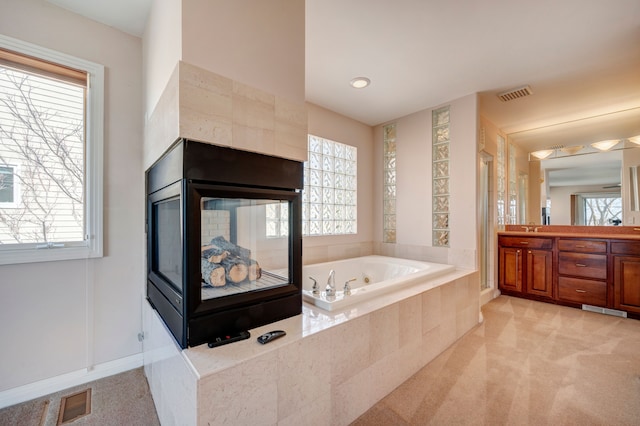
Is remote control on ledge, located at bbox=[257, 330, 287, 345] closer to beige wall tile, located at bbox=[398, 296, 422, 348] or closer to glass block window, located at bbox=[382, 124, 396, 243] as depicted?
beige wall tile, located at bbox=[398, 296, 422, 348]

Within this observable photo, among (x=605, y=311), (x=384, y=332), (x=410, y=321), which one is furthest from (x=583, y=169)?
(x=384, y=332)

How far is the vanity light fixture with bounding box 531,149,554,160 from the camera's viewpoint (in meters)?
A: 3.89

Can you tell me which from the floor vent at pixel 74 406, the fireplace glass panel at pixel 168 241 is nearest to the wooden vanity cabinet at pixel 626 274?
the fireplace glass panel at pixel 168 241

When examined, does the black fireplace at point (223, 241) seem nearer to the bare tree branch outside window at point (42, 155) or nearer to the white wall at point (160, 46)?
the white wall at point (160, 46)

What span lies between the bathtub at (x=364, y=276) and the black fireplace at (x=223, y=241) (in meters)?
0.31

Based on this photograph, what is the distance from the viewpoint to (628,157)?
10.8 feet

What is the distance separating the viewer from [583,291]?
3.14 metres

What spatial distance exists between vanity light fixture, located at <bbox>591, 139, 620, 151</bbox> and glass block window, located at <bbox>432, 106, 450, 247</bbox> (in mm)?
2191

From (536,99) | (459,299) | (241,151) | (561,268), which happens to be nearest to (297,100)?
(241,151)

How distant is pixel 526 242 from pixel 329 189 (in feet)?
8.78

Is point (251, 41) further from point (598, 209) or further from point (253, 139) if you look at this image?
point (598, 209)

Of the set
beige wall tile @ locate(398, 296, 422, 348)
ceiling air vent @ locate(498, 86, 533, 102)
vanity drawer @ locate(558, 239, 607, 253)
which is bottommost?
beige wall tile @ locate(398, 296, 422, 348)

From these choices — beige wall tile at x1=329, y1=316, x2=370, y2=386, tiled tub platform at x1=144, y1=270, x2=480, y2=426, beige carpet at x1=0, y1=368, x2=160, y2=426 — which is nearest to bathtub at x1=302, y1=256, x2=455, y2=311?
tiled tub platform at x1=144, y1=270, x2=480, y2=426

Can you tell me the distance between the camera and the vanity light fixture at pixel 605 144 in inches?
133
